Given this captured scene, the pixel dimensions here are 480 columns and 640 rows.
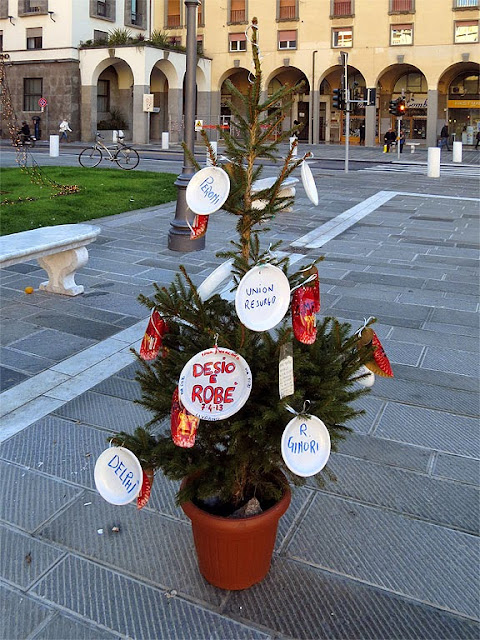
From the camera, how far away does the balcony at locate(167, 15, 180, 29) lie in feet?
145

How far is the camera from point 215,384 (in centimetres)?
222

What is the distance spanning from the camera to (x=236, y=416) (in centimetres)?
239

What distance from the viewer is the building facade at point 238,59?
121 ft

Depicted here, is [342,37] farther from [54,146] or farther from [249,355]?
[249,355]

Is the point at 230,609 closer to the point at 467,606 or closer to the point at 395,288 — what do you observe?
the point at 467,606

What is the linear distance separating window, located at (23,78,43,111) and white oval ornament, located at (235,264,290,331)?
39613 mm

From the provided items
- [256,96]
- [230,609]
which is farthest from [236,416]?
[256,96]

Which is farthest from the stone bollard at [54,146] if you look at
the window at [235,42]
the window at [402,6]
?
the window at [402,6]

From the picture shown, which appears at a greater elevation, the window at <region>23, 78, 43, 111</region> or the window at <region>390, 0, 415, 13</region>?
the window at <region>390, 0, 415, 13</region>

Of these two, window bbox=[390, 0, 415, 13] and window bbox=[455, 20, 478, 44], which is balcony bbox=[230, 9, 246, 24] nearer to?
window bbox=[390, 0, 415, 13]

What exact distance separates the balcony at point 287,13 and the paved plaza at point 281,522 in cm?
3847

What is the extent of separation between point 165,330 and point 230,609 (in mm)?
1076

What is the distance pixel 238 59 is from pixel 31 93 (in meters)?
12.7

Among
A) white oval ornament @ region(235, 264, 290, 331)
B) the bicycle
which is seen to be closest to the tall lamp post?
white oval ornament @ region(235, 264, 290, 331)
